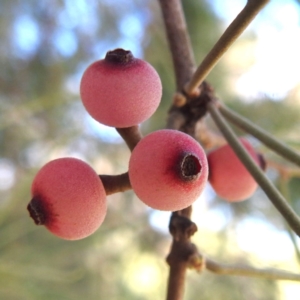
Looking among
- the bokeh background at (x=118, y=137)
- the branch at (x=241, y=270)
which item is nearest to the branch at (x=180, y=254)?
the branch at (x=241, y=270)

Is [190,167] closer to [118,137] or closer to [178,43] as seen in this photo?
[178,43]

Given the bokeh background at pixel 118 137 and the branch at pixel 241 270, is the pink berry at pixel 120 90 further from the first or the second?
the bokeh background at pixel 118 137

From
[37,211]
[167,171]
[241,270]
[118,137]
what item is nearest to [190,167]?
[167,171]

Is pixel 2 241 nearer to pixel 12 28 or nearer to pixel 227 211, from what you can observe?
pixel 12 28

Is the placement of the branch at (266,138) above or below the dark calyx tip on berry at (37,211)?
above

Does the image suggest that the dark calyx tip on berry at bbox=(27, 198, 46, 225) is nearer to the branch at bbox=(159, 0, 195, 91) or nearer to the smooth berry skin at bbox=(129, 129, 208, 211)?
the smooth berry skin at bbox=(129, 129, 208, 211)

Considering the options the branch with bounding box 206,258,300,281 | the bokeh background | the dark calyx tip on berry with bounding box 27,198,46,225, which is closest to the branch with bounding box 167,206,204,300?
the branch with bounding box 206,258,300,281

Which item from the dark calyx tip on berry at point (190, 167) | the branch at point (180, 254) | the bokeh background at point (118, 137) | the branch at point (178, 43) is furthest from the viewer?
the bokeh background at point (118, 137)
